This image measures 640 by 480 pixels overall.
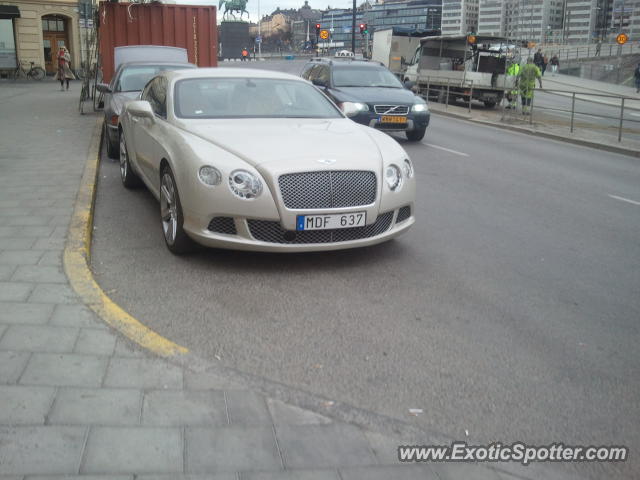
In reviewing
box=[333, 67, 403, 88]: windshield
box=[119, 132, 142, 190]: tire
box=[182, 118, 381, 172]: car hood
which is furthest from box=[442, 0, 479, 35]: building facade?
box=[182, 118, 381, 172]: car hood

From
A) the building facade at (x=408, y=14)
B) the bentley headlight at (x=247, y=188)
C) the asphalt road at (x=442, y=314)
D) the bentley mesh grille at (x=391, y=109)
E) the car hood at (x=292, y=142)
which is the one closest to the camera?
the asphalt road at (x=442, y=314)

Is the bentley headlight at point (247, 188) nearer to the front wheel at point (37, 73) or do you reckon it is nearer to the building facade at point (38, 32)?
the building facade at point (38, 32)

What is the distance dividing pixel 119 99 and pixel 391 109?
5.47 metres

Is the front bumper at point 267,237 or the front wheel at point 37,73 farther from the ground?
the front wheel at point 37,73

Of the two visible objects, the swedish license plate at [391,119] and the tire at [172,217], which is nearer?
the tire at [172,217]

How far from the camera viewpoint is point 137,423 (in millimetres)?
2977

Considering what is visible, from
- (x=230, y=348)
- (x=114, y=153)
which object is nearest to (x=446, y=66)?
(x=114, y=153)

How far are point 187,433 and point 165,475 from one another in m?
0.31

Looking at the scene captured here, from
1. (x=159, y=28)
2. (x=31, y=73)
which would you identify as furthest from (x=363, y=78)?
(x=31, y=73)

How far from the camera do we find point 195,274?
5.28 m

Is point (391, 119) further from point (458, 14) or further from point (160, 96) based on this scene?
point (458, 14)

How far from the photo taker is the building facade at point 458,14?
5492 inches

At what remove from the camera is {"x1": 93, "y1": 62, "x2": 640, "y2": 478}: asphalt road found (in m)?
3.40

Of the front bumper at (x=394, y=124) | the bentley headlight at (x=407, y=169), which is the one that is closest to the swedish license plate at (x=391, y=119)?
the front bumper at (x=394, y=124)
